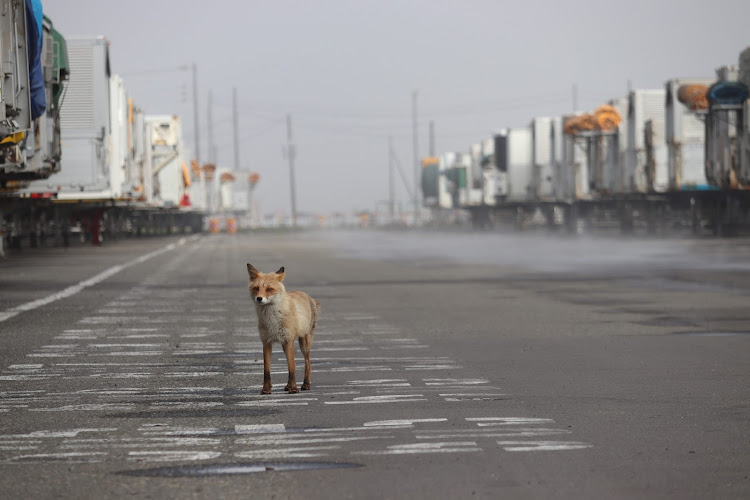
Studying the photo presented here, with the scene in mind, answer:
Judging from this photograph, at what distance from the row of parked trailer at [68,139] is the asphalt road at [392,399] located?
355 cm

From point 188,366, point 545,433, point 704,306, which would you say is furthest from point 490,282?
point 545,433

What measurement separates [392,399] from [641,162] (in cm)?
4809

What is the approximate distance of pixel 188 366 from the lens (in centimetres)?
1054

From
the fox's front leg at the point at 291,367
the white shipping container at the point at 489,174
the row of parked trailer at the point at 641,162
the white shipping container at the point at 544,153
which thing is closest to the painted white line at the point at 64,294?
the fox's front leg at the point at 291,367

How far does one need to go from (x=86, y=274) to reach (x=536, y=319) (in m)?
14.5

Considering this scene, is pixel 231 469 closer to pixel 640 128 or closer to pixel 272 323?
pixel 272 323

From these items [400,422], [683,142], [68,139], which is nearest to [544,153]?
[683,142]

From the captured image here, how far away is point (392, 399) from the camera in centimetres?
850

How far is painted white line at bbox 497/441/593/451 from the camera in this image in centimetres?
666

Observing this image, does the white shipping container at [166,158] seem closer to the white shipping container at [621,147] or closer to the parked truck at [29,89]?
the white shipping container at [621,147]

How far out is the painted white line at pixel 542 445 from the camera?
21.8 feet

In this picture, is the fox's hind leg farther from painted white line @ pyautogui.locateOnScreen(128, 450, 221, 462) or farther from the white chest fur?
painted white line @ pyautogui.locateOnScreen(128, 450, 221, 462)

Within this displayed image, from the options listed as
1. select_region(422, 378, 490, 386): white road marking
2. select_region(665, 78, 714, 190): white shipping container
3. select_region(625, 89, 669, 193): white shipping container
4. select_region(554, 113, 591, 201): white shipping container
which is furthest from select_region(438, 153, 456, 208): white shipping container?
select_region(422, 378, 490, 386): white road marking

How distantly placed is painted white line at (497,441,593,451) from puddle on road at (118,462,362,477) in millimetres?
886
